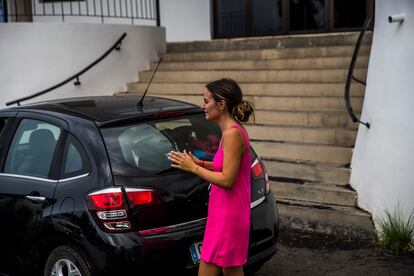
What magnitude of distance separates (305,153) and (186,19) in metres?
6.54

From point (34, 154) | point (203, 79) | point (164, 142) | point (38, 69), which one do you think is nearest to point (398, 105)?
point (164, 142)

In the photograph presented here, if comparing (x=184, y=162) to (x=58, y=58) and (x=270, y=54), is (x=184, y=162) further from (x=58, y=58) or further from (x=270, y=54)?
(x=58, y=58)

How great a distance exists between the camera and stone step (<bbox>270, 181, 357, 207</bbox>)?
5.96 meters

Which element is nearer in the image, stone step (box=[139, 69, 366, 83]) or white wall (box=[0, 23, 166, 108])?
stone step (box=[139, 69, 366, 83])

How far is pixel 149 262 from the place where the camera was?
3541 mm

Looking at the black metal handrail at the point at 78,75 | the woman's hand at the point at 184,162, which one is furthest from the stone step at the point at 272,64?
the woman's hand at the point at 184,162

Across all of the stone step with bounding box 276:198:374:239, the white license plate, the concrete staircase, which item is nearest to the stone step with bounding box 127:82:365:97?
the concrete staircase

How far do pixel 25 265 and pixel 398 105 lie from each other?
3644mm

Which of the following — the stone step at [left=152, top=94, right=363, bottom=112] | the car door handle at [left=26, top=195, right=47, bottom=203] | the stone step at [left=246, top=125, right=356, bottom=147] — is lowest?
the stone step at [left=246, top=125, right=356, bottom=147]

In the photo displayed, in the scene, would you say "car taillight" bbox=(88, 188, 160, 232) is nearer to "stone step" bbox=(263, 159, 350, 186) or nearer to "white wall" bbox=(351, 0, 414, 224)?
"white wall" bbox=(351, 0, 414, 224)

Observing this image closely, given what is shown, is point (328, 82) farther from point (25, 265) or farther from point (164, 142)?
point (25, 265)

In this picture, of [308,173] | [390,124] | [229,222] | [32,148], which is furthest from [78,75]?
[229,222]

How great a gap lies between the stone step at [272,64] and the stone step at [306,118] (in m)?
1.33

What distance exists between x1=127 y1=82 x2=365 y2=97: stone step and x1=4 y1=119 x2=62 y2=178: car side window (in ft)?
15.8
